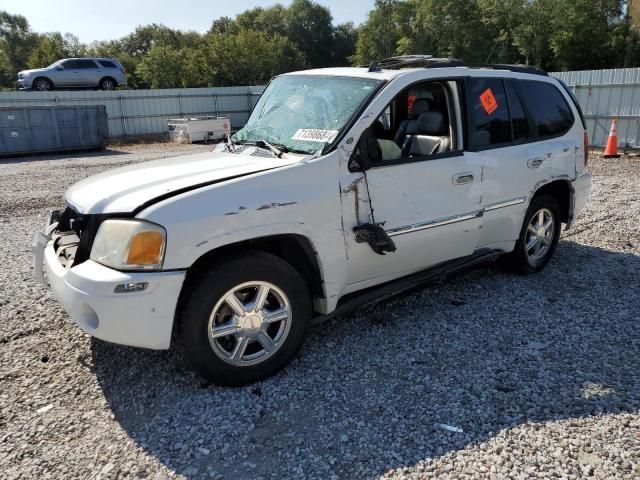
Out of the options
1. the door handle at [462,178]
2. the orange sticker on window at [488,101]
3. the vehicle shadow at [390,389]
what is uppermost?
the orange sticker on window at [488,101]

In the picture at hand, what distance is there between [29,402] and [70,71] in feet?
82.0

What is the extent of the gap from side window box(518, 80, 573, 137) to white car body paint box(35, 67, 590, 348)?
20cm

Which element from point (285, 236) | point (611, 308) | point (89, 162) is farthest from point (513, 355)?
point (89, 162)

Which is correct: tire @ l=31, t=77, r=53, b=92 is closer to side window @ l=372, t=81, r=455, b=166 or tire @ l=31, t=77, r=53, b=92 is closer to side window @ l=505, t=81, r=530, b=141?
side window @ l=372, t=81, r=455, b=166

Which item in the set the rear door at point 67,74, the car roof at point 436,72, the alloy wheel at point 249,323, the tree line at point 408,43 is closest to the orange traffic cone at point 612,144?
the car roof at point 436,72

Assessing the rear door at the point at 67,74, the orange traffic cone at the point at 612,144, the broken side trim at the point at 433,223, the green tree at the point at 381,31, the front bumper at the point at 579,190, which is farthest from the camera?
the green tree at the point at 381,31

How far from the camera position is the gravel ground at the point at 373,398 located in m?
2.61

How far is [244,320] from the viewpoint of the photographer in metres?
3.18

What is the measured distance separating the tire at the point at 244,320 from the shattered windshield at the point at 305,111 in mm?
922

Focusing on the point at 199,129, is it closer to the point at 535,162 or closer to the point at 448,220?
the point at 535,162

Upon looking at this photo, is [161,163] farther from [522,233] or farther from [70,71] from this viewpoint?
[70,71]

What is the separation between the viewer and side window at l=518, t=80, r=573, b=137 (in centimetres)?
479

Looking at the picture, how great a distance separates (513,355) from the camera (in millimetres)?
3611

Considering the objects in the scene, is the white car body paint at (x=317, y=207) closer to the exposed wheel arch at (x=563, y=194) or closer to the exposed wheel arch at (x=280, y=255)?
the exposed wheel arch at (x=280, y=255)
